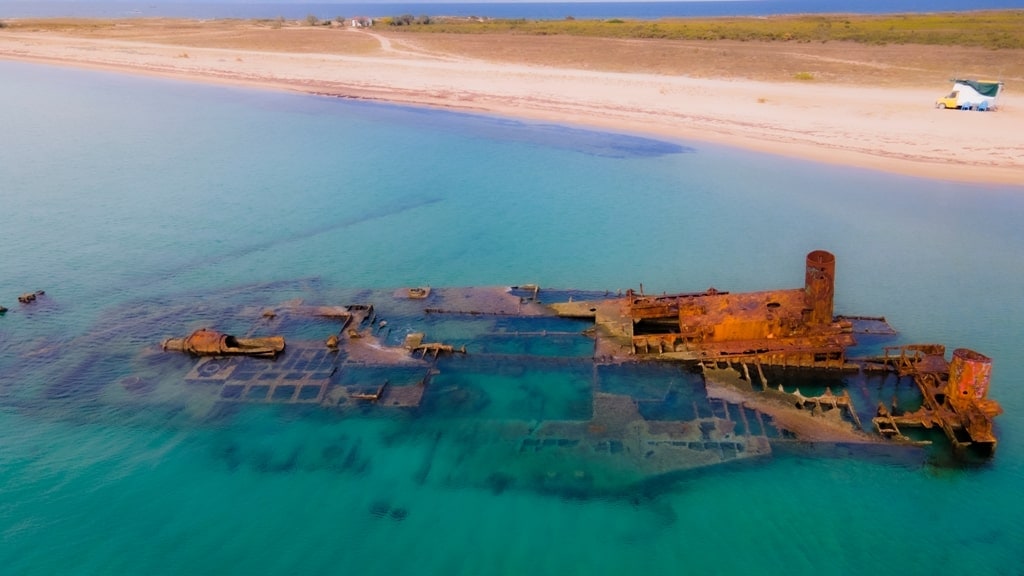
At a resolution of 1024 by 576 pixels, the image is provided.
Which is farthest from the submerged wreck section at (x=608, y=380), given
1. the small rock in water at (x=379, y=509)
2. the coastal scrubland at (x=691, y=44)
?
the coastal scrubland at (x=691, y=44)

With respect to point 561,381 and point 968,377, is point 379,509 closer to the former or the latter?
point 561,381

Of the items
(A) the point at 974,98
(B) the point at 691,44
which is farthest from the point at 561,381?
(B) the point at 691,44

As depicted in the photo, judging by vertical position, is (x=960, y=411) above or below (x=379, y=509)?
above

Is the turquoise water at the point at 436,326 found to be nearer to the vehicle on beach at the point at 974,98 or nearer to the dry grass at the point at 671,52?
the vehicle on beach at the point at 974,98

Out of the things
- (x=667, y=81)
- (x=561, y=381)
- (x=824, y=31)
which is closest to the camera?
(x=561, y=381)

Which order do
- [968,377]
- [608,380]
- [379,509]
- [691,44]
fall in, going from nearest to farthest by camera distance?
[379,509]
[968,377]
[608,380]
[691,44]

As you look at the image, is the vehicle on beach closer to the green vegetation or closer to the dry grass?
the dry grass

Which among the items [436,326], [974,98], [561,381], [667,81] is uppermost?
[667,81]

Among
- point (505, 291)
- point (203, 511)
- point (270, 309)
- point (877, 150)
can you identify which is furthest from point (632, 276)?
point (877, 150)
